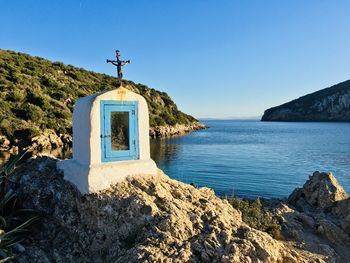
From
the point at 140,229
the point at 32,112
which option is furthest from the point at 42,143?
the point at 140,229

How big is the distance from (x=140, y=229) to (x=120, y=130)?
311 centimetres

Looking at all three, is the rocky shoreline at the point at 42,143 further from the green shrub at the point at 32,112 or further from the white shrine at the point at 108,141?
the white shrine at the point at 108,141

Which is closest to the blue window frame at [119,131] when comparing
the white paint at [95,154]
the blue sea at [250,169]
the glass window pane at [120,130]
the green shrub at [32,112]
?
the glass window pane at [120,130]

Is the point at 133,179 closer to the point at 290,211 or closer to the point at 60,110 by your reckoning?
the point at 290,211

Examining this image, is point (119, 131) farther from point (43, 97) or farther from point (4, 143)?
point (43, 97)

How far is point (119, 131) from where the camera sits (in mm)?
10711

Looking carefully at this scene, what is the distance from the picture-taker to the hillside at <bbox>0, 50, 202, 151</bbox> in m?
47.0

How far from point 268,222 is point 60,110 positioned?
47352 mm

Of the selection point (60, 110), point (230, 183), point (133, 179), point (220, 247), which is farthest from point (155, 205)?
point (60, 110)

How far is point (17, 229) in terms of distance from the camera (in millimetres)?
9039

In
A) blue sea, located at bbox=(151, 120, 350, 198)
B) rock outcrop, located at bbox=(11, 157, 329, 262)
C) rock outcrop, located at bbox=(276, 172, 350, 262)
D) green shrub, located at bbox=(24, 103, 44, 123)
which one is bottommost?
blue sea, located at bbox=(151, 120, 350, 198)

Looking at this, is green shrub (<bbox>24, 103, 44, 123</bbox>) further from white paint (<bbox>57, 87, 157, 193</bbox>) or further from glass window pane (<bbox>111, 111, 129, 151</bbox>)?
glass window pane (<bbox>111, 111, 129, 151</bbox>)

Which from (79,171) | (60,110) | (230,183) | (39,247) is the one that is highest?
(60,110)

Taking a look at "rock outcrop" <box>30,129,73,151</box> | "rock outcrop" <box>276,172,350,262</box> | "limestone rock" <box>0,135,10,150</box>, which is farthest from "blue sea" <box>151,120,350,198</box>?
"limestone rock" <box>0,135,10,150</box>
